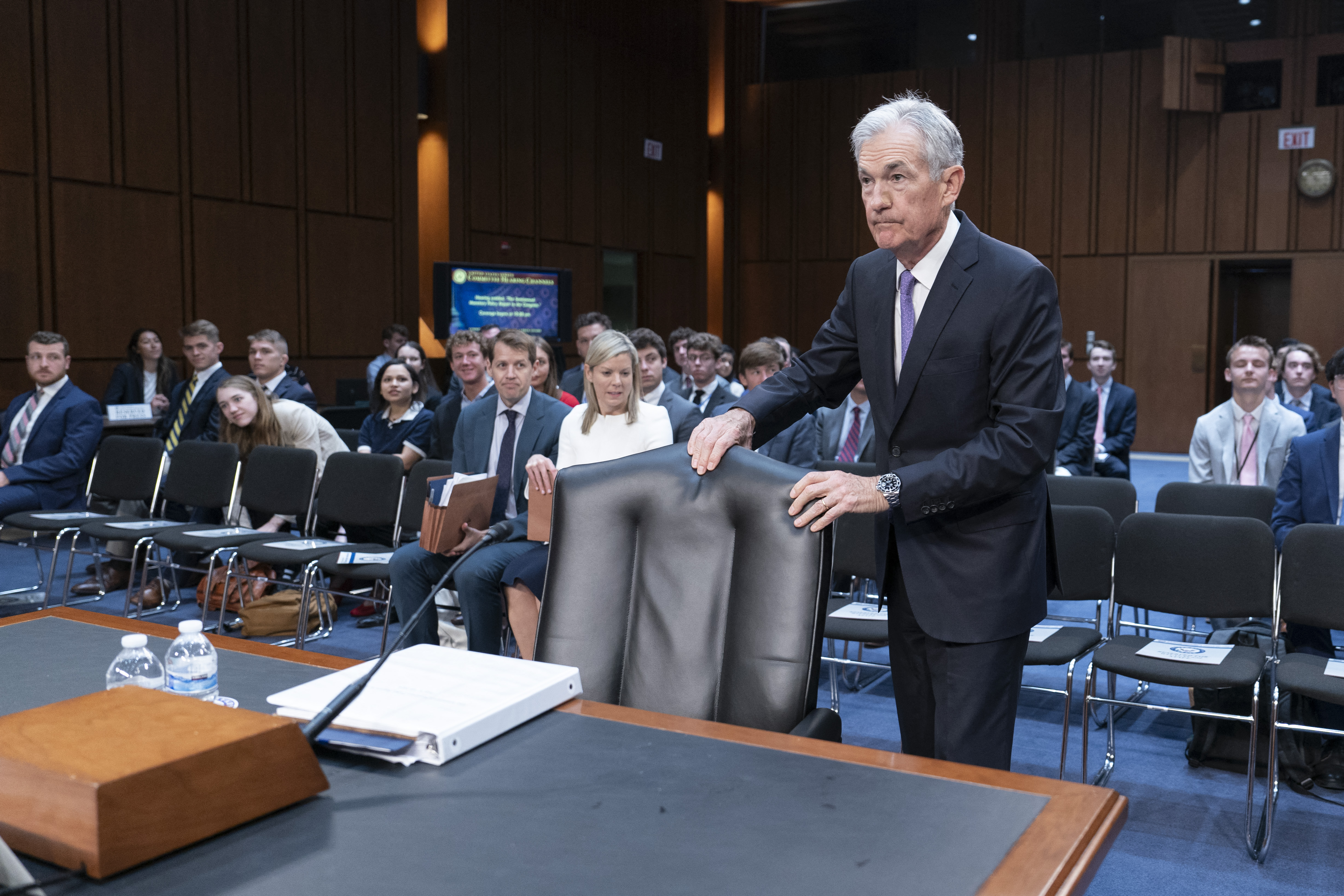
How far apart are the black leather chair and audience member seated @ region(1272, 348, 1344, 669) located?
2.84 meters

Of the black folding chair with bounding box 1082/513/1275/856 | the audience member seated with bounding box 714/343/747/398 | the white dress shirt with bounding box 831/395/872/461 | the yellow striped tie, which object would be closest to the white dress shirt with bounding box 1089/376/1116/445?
the white dress shirt with bounding box 831/395/872/461

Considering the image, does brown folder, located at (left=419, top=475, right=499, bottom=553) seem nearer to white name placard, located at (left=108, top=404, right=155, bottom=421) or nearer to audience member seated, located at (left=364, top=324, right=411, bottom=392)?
white name placard, located at (left=108, top=404, right=155, bottom=421)

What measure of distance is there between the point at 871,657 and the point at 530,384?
1.99 m

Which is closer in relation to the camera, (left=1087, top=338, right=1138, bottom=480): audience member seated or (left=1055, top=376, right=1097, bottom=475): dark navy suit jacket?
(left=1055, top=376, right=1097, bottom=475): dark navy suit jacket

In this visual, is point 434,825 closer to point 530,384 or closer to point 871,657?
point 530,384

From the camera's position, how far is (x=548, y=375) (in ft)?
18.7

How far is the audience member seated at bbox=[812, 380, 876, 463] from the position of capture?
19.8ft

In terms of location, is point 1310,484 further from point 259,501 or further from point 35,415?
point 35,415

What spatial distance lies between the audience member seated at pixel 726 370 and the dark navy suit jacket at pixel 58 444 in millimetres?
3652

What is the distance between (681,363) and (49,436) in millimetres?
4297

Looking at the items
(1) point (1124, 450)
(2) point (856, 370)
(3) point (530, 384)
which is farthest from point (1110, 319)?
(2) point (856, 370)

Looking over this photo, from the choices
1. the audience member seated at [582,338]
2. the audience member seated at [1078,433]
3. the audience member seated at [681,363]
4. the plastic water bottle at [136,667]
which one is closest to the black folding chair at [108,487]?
the audience member seated at [582,338]

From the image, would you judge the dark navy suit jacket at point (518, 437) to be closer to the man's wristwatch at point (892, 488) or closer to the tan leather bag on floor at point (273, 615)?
the tan leather bag on floor at point (273, 615)

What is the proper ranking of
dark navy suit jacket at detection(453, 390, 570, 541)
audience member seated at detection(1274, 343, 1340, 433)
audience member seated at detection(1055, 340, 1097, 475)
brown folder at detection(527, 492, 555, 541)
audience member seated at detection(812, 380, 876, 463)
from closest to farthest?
brown folder at detection(527, 492, 555, 541) → dark navy suit jacket at detection(453, 390, 570, 541) → audience member seated at detection(812, 380, 876, 463) → audience member seated at detection(1055, 340, 1097, 475) → audience member seated at detection(1274, 343, 1340, 433)
